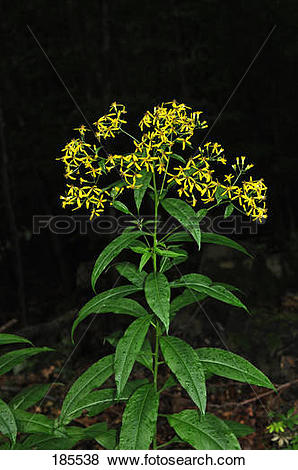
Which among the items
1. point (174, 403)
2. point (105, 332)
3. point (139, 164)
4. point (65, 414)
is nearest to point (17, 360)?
point (65, 414)

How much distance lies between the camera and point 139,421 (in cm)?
176

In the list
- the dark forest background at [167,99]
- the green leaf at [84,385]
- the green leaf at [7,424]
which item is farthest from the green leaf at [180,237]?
the dark forest background at [167,99]

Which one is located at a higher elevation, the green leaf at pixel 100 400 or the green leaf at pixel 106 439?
the green leaf at pixel 100 400

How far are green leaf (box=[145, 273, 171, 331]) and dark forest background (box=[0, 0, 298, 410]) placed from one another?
290 cm

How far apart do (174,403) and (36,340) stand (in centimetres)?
276

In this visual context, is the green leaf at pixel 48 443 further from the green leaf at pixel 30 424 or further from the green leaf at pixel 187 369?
the green leaf at pixel 187 369

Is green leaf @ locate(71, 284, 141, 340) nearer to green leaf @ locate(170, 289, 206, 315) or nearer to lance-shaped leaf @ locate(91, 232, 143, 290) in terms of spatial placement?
lance-shaped leaf @ locate(91, 232, 143, 290)

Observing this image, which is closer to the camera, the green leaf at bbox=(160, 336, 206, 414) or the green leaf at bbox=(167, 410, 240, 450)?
the green leaf at bbox=(160, 336, 206, 414)

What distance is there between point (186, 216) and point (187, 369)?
0.59 meters

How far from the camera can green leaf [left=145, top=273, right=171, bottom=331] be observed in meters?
1.62

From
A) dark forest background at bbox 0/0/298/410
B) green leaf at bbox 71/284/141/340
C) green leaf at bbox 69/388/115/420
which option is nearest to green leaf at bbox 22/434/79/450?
green leaf at bbox 69/388/115/420

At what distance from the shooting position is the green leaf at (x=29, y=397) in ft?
7.45

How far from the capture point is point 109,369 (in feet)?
6.44

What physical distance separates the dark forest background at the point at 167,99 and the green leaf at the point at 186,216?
3.01 m
